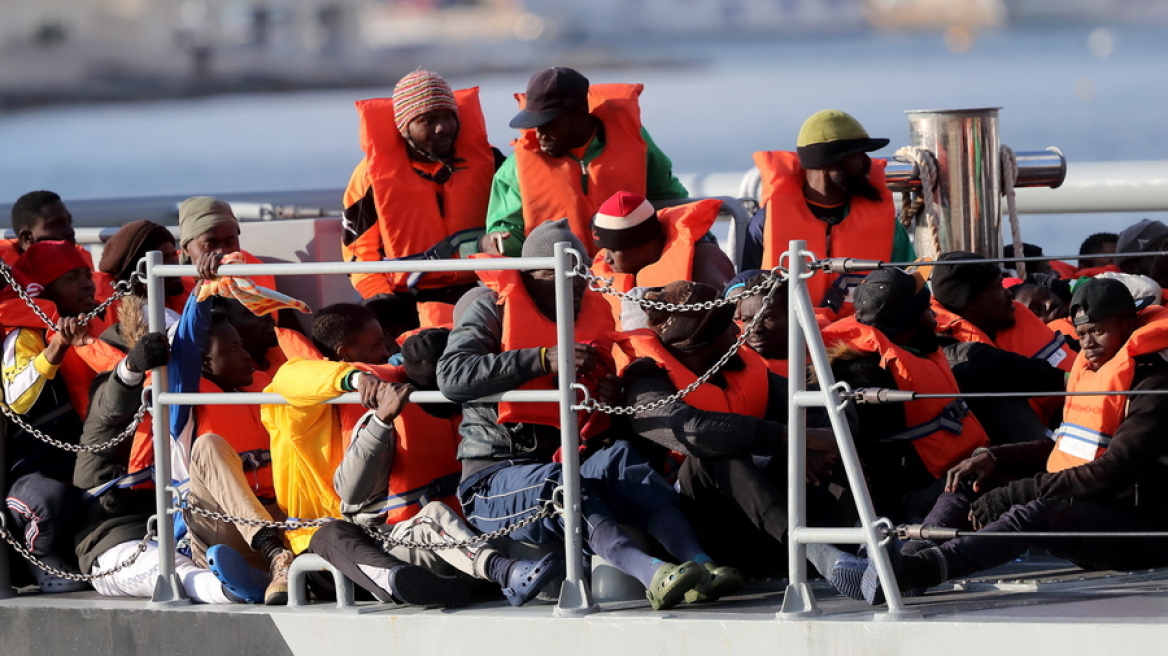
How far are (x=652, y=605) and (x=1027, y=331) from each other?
5.99 feet

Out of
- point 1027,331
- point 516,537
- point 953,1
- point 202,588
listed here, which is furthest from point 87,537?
point 953,1

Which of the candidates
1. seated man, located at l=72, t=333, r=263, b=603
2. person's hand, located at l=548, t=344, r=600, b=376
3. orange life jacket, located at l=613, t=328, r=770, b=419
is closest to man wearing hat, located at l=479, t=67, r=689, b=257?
orange life jacket, located at l=613, t=328, r=770, b=419

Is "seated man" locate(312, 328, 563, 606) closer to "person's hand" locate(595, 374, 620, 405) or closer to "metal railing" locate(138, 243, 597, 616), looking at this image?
"metal railing" locate(138, 243, 597, 616)

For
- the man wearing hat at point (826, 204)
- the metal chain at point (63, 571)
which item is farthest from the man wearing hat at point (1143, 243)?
the metal chain at point (63, 571)

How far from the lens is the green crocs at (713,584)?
154 inches

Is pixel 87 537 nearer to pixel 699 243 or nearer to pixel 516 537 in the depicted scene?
pixel 516 537

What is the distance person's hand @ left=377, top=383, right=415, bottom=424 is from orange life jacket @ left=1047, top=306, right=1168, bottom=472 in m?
1.66

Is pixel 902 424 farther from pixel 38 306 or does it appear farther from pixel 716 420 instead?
pixel 38 306

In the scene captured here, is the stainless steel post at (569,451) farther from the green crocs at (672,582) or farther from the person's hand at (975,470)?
the person's hand at (975,470)

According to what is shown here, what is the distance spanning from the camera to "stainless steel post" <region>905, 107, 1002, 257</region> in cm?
606

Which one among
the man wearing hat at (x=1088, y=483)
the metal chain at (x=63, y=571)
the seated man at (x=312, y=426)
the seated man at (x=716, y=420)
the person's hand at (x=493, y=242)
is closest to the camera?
the man wearing hat at (x=1088, y=483)

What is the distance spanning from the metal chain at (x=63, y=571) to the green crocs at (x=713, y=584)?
5.36 ft

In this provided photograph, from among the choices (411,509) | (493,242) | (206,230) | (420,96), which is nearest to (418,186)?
(420,96)

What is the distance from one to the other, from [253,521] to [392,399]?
625 millimetres
